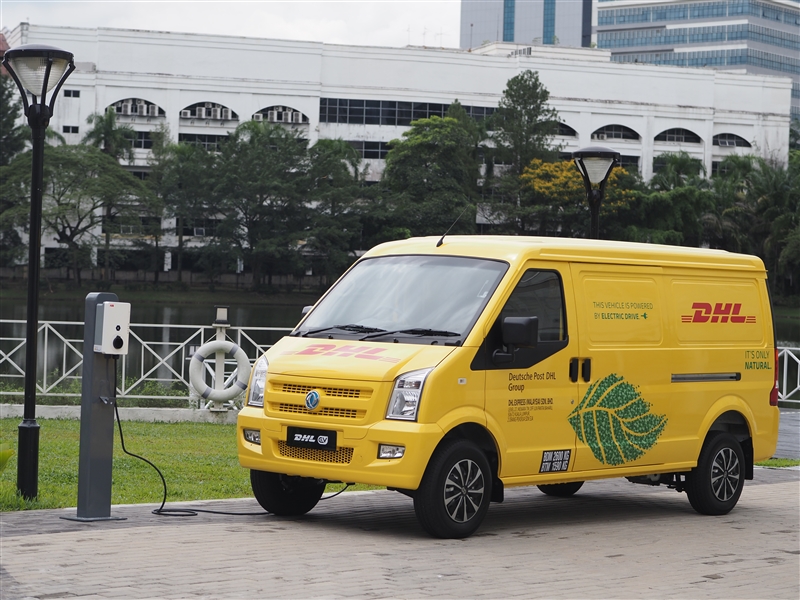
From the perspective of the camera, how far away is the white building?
87000 mm

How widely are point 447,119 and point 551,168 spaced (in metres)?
7.98

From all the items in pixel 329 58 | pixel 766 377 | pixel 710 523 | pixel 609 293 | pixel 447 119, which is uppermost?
pixel 329 58

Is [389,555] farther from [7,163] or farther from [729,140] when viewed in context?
[729,140]

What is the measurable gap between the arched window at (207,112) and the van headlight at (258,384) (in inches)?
3169

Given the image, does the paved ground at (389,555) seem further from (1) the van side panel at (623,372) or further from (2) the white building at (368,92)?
(2) the white building at (368,92)

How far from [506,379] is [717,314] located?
2.95 metres

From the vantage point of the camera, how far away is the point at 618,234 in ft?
267

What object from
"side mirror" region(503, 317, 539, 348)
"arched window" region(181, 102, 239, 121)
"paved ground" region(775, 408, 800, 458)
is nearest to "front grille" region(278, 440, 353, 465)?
"side mirror" region(503, 317, 539, 348)

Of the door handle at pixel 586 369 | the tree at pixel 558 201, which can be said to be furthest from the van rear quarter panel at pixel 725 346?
the tree at pixel 558 201

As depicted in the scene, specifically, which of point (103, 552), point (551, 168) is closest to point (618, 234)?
point (551, 168)

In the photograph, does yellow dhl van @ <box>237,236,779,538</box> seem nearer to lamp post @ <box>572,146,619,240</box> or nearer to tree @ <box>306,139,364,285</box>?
Answer: lamp post @ <box>572,146,619,240</box>

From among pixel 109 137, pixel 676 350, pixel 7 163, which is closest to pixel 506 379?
pixel 676 350

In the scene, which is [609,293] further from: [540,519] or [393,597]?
[393,597]

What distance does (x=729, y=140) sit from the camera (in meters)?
104
